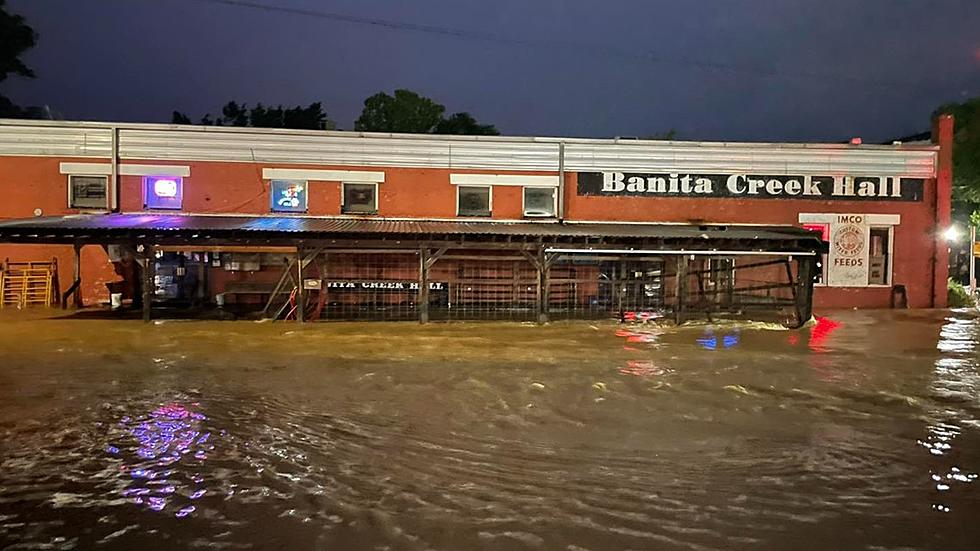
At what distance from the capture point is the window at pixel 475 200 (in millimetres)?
20328

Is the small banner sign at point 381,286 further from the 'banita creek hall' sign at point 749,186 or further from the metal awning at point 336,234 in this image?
the 'banita creek hall' sign at point 749,186

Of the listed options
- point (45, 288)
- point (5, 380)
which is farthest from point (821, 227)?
point (45, 288)

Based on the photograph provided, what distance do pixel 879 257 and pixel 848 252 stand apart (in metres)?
1.08

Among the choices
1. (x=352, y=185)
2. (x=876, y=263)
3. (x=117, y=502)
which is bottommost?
(x=117, y=502)

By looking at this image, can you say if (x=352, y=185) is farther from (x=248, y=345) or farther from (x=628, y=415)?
(x=628, y=415)

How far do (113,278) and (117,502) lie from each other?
16604mm

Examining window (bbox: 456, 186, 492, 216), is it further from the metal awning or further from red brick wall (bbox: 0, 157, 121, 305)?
red brick wall (bbox: 0, 157, 121, 305)

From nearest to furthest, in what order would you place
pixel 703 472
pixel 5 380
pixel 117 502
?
pixel 117 502 < pixel 703 472 < pixel 5 380

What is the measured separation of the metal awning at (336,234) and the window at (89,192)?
1.85 meters

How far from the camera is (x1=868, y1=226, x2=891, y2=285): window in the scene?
829 inches

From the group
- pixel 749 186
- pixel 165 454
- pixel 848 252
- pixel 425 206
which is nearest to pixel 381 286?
pixel 425 206

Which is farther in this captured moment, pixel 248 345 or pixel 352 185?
pixel 352 185

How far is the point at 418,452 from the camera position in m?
6.34

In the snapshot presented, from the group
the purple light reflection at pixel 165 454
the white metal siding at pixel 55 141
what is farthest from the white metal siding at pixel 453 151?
the purple light reflection at pixel 165 454
